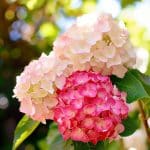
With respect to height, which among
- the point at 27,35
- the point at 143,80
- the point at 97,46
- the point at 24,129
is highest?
the point at 97,46

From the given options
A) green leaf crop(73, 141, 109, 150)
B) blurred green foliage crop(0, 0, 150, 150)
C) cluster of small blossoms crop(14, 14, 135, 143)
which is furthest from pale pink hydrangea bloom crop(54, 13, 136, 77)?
blurred green foliage crop(0, 0, 150, 150)

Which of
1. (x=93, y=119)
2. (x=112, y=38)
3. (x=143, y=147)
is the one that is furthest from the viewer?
(x=143, y=147)

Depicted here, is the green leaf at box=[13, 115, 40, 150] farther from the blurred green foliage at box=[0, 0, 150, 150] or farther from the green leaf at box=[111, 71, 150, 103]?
the blurred green foliage at box=[0, 0, 150, 150]

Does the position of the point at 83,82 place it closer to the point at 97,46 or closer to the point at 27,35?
the point at 97,46

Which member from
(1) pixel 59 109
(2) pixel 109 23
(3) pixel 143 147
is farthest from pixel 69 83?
(3) pixel 143 147

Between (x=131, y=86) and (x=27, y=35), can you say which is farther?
(x=27, y=35)

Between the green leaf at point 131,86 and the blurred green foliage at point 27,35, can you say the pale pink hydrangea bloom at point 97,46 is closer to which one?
the green leaf at point 131,86

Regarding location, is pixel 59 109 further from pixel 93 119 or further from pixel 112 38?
pixel 112 38

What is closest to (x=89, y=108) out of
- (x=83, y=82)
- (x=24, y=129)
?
(x=83, y=82)
